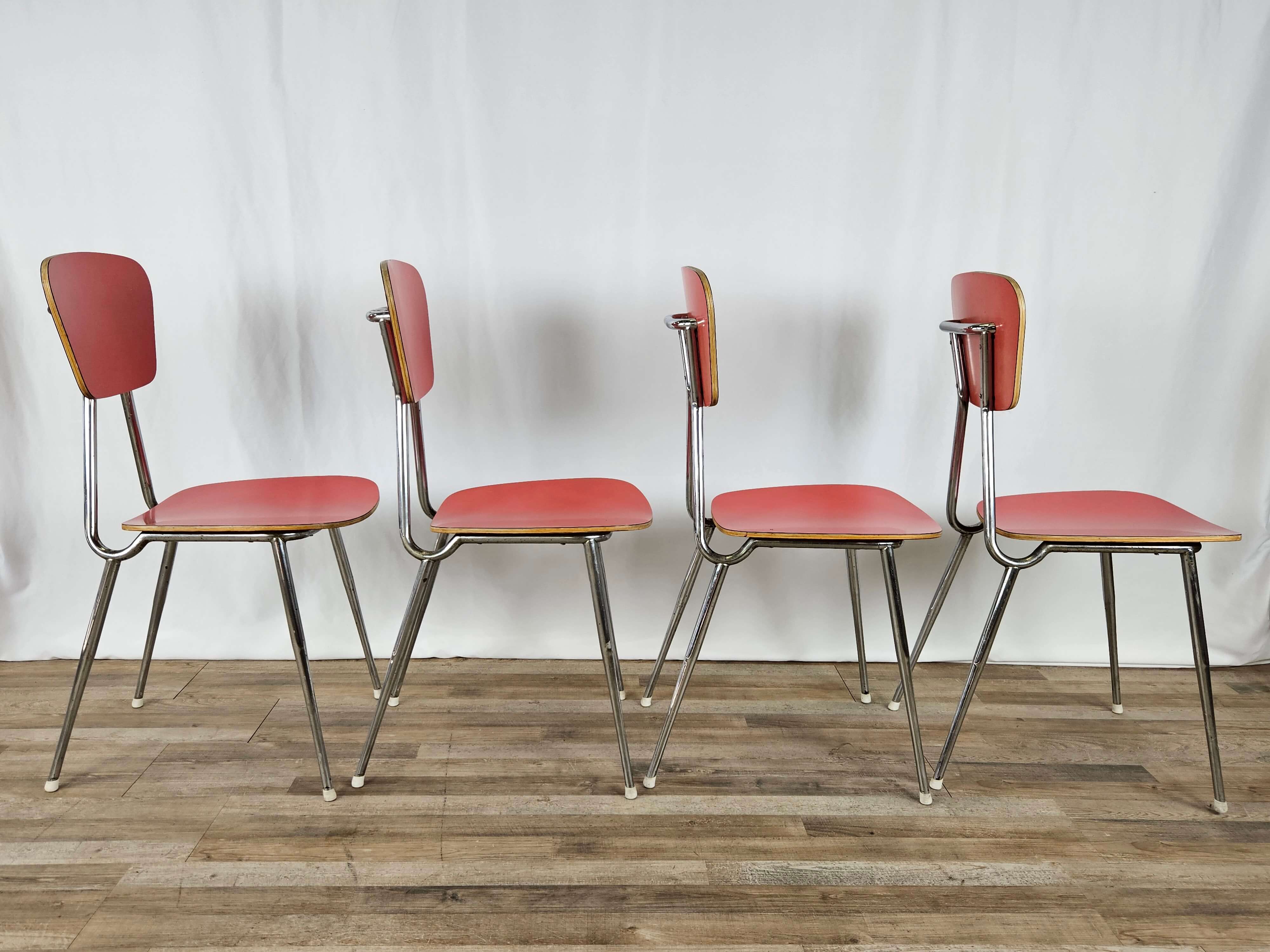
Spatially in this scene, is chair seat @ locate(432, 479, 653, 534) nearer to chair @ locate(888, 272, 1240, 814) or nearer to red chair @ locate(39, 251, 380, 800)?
red chair @ locate(39, 251, 380, 800)

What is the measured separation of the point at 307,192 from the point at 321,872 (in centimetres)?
152

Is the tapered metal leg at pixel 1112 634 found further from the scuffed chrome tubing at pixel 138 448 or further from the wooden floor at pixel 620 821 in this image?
the scuffed chrome tubing at pixel 138 448

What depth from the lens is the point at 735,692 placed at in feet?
6.82

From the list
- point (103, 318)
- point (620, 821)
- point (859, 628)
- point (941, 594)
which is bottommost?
point (620, 821)

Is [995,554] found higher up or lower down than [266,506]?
lower down

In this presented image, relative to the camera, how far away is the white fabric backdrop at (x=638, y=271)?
2.03m

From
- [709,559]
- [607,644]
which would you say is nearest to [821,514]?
[709,559]

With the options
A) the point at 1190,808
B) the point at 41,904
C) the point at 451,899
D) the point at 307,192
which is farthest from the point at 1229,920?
the point at 307,192

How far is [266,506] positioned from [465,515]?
0.39 metres

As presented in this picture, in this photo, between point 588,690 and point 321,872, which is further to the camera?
point 588,690

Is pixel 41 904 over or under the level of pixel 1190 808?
over

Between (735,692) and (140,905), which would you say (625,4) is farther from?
(140,905)

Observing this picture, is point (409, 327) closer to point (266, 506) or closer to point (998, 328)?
point (266, 506)

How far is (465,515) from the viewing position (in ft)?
5.25
